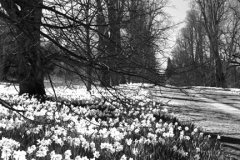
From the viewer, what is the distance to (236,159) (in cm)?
383

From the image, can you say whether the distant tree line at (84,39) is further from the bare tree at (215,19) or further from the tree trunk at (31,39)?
the bare tree at (215,19)

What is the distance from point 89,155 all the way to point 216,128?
3.48 metres

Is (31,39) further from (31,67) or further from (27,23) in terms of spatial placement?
(31,67)

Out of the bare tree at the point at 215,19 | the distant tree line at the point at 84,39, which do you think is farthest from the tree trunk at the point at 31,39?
the bare tree at the point at 215,19

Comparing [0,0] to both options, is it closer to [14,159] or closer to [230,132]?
[14,159]

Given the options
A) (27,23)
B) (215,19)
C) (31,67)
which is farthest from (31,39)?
(215,19)

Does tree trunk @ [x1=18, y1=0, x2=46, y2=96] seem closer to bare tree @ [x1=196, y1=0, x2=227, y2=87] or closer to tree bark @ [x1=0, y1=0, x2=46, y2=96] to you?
tree bark @ [x1=0, y1=0, x2=46, y2=96]

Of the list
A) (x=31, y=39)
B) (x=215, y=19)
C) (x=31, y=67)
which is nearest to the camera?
(x=31, y=39)

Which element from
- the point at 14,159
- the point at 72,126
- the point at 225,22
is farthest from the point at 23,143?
the point at 225,22

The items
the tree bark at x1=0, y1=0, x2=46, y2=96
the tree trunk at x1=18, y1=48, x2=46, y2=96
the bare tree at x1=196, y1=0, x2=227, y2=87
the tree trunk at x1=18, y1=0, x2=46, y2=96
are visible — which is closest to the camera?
the tree bark at x1=0, y1=0, x2=46, y2=96

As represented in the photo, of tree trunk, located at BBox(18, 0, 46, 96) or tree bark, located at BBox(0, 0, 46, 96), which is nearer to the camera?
tree bark, located at BBox(0, 0, 46, 96)

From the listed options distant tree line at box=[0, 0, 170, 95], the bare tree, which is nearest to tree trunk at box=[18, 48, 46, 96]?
distant tree line at box=[0, 0, 170, 95]

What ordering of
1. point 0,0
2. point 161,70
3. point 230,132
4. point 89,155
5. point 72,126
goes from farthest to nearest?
point 230,132 → point 72,126 → point 89,155 → point 161,70 → point 0,0

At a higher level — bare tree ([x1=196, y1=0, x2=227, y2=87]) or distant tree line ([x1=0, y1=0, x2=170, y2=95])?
bare tree ([x1=196, y1=0, x2=227, y2=87])
